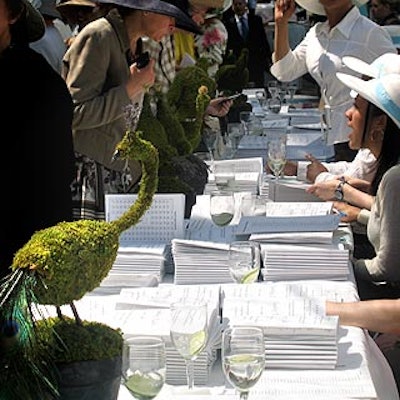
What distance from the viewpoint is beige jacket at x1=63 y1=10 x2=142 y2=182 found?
132 inches

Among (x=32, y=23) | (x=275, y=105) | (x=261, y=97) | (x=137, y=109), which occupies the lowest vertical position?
(x=261, y=97)

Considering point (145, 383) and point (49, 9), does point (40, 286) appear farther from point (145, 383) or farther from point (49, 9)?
point (49, 9)

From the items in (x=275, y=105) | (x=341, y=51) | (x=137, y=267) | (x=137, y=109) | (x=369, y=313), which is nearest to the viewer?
(x=369, y=313)

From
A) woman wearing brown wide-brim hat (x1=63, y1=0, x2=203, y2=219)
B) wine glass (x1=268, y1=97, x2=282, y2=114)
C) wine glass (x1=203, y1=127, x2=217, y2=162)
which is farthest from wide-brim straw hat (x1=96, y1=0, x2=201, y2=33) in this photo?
wine glass (x1=268, y1=97, x2=282, y2=114)

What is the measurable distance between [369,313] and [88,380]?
89 cm

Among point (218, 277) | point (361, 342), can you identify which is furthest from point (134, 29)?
point (361, 342)

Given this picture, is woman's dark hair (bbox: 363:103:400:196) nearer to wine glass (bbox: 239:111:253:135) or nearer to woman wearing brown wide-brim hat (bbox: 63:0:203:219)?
woman wearing brown wide-brim hat (bbox: 63:0:203:219)

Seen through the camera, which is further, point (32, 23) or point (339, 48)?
point (339, 48)

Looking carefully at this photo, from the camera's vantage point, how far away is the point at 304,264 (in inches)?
Answer: 93.5

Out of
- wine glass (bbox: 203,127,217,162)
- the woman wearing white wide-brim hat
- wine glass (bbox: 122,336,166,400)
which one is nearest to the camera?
wine glass (bbox: 122,336,166,400)

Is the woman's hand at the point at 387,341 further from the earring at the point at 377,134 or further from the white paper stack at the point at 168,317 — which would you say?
the earring at the point at 377,134

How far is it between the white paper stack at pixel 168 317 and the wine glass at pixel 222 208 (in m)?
0.53

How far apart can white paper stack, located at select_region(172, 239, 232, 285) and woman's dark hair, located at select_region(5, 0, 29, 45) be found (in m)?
0.71

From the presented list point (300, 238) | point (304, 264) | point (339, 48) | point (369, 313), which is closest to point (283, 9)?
point (339, 48)
